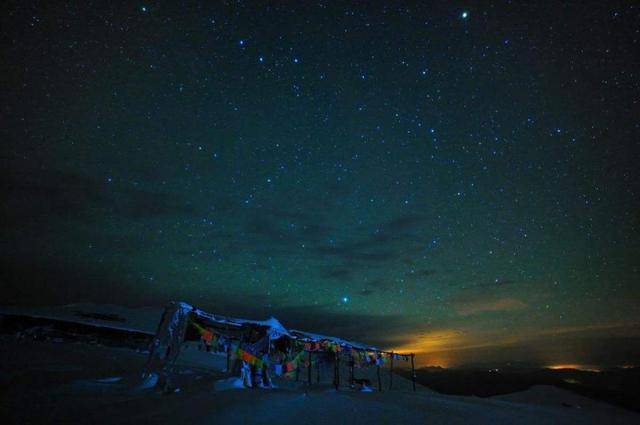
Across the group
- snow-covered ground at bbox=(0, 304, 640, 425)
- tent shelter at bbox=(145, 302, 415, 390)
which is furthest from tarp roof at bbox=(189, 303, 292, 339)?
snow-covered ground at bbox=(0, 304, 640, 425)

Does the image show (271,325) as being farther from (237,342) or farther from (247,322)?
(237,342)

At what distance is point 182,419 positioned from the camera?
284 inches

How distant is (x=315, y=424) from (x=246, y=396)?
149 inches

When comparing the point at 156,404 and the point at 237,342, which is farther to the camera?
the point at 237,342

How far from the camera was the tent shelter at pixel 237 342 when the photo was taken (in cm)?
1188

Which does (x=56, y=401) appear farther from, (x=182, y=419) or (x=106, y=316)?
(x=106, y=316)

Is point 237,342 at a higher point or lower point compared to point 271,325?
lower

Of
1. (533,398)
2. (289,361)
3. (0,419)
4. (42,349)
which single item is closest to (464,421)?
(289,361)

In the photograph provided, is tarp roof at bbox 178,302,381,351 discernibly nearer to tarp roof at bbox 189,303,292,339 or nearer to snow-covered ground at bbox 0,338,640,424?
tarp roof at bbox 189,303,292,339

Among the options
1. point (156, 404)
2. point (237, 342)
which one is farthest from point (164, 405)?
point (237, 342)

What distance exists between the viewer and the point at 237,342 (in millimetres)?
16219

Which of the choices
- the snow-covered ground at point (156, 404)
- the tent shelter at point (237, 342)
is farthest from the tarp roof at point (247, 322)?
the snow-covered ground at point (156, 404)

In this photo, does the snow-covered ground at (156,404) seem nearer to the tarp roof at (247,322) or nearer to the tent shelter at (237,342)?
the tent shelter at (237,342)

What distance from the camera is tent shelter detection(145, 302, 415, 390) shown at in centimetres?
1188
